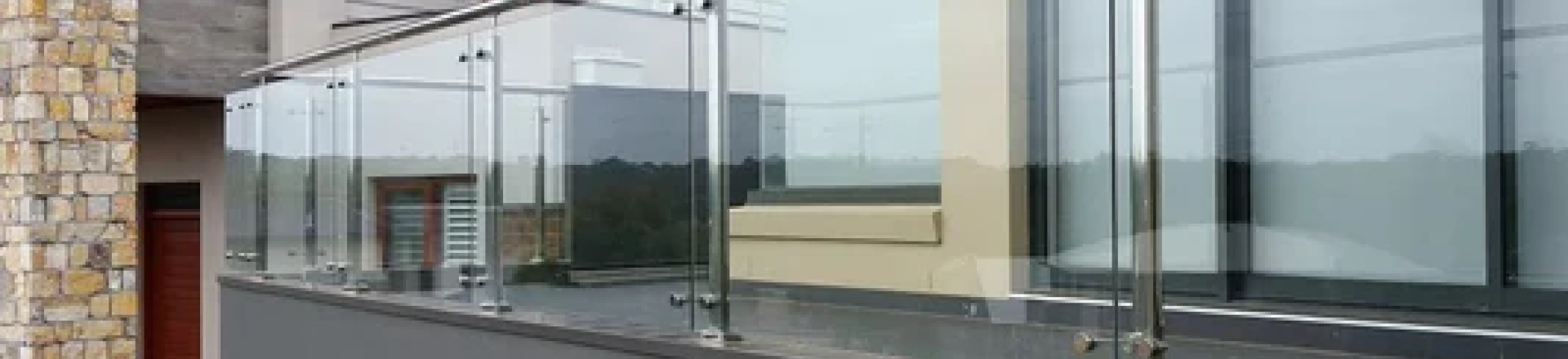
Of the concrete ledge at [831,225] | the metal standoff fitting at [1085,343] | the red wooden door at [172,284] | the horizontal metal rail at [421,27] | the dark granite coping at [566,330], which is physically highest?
the horizontal metal rail at [421,27]

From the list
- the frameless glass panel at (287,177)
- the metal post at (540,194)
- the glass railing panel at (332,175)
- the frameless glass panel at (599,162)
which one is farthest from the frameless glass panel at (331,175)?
the metal post at (540,194)

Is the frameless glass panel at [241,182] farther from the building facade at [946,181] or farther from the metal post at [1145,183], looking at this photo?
the metal post at [1145,183]

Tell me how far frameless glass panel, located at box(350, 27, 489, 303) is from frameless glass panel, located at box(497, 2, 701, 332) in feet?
0.85

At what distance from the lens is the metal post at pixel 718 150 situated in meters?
4.08

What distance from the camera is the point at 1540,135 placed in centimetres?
465

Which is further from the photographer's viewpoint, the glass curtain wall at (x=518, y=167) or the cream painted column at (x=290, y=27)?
Result: the cream painted column at (x=290, y=27)

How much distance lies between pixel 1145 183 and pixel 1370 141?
2.43 m

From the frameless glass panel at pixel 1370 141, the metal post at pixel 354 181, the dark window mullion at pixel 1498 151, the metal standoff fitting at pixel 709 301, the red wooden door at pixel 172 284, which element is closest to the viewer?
the metal standoff fitting at pixel 709 301

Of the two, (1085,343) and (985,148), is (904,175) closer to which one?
(985,148)

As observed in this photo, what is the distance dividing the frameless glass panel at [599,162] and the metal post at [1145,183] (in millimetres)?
1516

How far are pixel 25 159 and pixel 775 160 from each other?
590 cm

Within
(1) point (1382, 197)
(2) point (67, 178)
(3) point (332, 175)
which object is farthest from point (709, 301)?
(2) point (67, 178)

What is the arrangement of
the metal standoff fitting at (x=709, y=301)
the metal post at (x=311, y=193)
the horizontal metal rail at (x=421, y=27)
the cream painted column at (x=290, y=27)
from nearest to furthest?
the metal standoff fitting at (x=709, y=301) < the horizontal metal rail at (x=421, y=27) < the metal post at (x=311, y=193) < the cream painted column at (x=290, y=27)

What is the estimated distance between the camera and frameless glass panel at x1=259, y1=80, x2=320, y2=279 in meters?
7.23
